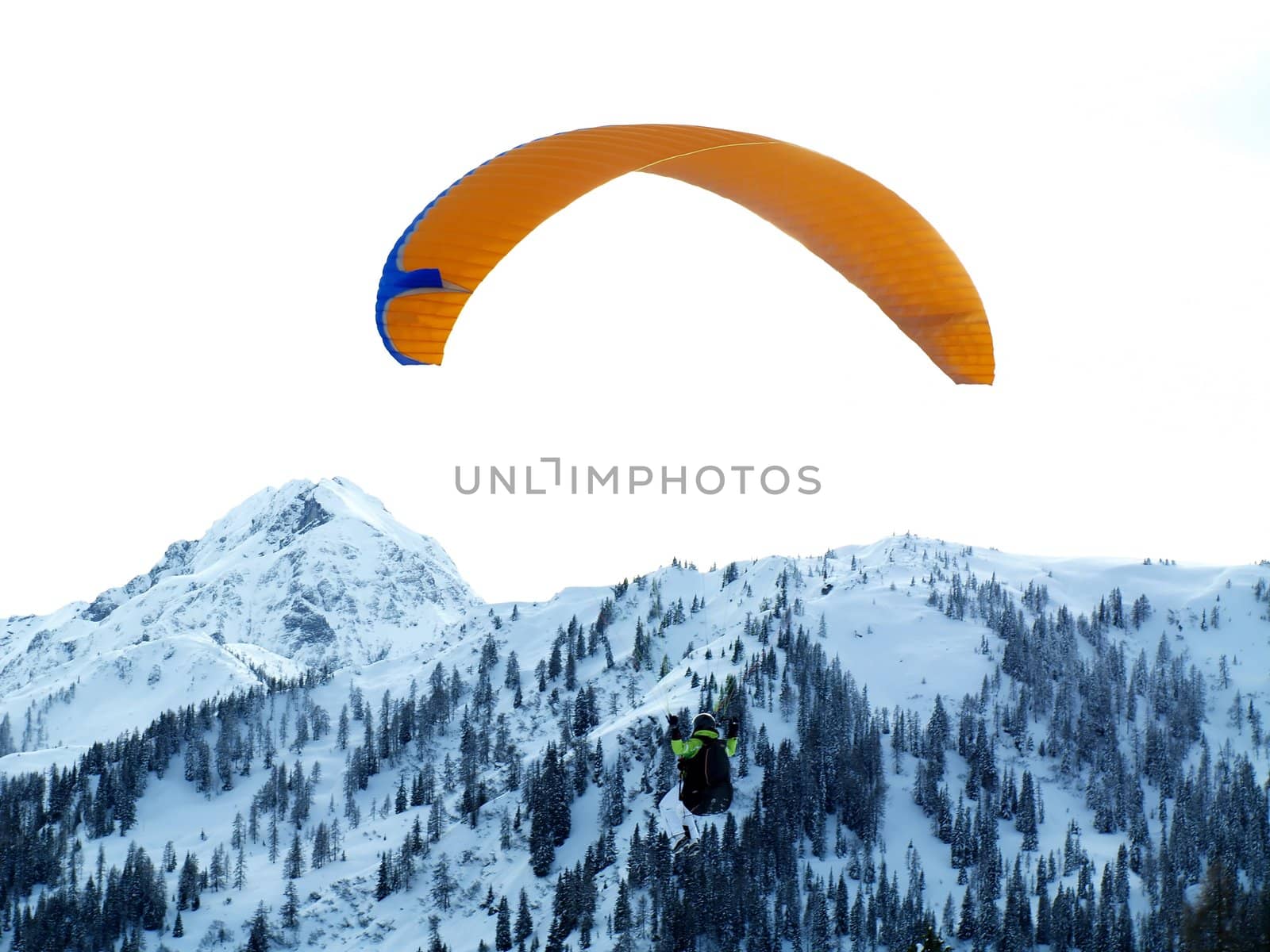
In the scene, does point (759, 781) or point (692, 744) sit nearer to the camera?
point (692, 744)

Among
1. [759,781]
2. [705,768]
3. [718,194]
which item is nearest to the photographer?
[705,768]

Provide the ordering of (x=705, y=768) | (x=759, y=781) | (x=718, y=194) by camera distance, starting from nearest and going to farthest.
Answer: (x=705, y=768)
(x=718, y=194)
(x=759, y=781)

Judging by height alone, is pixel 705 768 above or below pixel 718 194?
below

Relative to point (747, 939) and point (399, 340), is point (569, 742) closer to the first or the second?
point (747, 939)

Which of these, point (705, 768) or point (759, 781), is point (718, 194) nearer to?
point (705, 768)

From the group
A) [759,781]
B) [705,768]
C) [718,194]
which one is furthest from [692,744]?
[759,781]

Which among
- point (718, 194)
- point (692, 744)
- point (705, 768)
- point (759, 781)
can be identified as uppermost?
point (718, 194)
